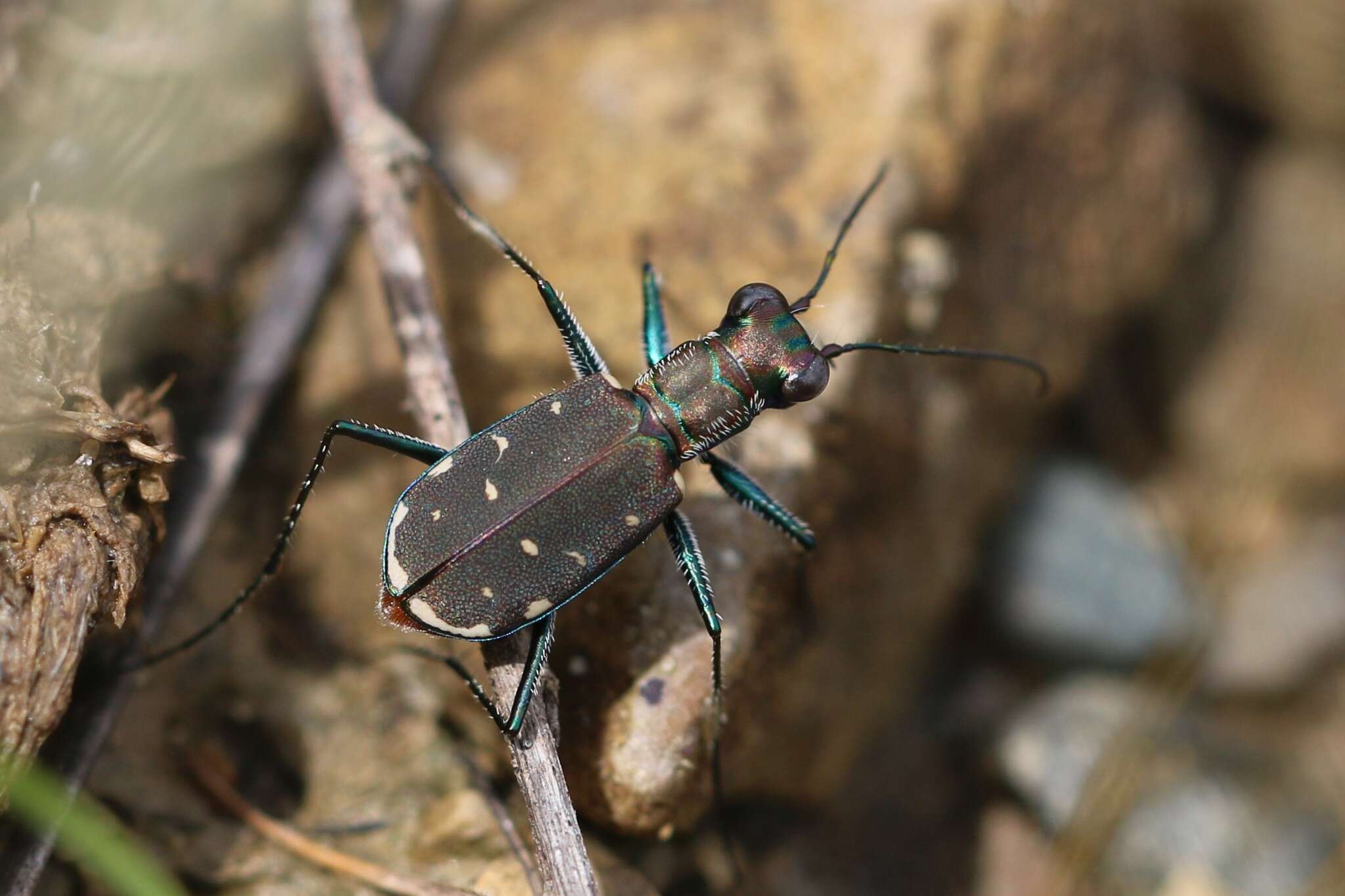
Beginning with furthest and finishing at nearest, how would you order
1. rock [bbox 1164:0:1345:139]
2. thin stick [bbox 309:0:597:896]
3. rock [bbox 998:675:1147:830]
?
rock [bbox 1164:0:1345:139], rock [bbox 998:675:1147:830], thin stick [bbox 309:0:597:896]

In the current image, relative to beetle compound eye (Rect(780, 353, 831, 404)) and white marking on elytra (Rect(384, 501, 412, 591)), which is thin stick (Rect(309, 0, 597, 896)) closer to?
white marking on elytra (Rect(384, 501, 412, 591))

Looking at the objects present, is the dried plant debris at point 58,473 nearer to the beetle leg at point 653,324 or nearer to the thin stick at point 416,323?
the thin stick at point 416,323

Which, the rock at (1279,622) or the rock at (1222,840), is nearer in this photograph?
the rock at (1222,840)

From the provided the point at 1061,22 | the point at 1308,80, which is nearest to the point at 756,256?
the point at 1061,22

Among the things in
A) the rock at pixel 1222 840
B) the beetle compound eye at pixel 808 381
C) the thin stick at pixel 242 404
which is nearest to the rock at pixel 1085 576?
the rock at pixel 1222 840

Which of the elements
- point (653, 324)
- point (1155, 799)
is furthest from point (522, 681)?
point (1155, 799)

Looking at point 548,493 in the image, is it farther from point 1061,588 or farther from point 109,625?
point 1061,588

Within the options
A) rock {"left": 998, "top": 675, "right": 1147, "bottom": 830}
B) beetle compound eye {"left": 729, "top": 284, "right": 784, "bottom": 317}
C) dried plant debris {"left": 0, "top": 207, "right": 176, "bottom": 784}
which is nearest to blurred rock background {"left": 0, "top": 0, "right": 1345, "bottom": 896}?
rock {"left": 998, "top": 675, "right": 1147, "bottom": 830}
